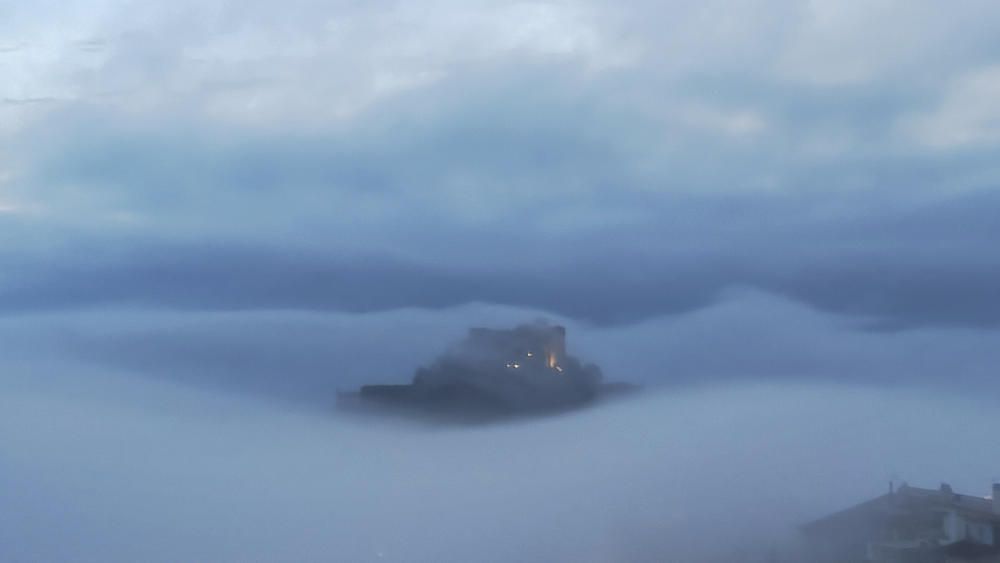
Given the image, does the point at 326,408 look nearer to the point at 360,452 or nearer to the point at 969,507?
the point at 360,452

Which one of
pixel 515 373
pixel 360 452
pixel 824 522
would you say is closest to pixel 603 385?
pixel 515 373

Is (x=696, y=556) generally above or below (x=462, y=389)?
below

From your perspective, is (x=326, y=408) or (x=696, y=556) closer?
(x=696, y=556)

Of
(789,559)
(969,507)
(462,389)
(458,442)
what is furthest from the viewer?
(462,389)

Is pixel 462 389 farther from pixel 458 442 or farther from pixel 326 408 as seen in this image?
pixel 458 442

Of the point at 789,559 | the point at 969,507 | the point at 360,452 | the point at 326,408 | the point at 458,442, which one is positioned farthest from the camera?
→ the point at 326,408

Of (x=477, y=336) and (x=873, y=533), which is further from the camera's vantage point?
(x=477, y=336)

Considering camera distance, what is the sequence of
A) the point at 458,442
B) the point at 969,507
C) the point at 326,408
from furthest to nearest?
the point at 326,408, the point at 458,442, the point at 969,507

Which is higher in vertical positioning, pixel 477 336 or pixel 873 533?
pixel 477 336

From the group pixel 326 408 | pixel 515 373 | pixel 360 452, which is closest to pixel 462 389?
pixel 515 373
